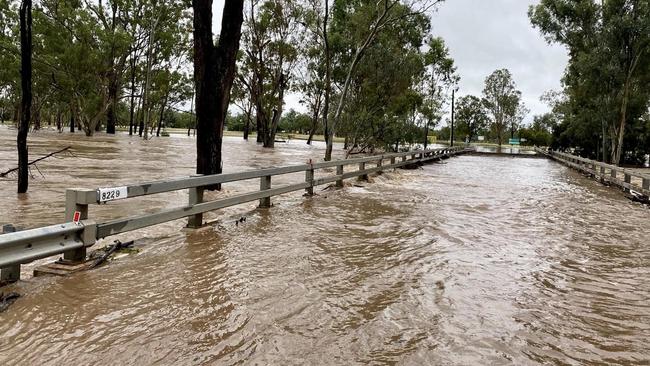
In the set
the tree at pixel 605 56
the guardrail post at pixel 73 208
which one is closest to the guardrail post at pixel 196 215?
the guardrail post at pixel 73 208

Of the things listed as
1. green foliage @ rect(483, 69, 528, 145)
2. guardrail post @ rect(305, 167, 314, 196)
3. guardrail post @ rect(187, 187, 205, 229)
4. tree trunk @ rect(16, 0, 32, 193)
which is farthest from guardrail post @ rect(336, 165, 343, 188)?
green foliage @ rect(483, 69, 528, 145)

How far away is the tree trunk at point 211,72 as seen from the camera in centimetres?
1166

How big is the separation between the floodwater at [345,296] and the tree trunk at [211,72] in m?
2.90

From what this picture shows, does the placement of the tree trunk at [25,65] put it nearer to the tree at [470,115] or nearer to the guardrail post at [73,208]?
the guardrail post at [73,208]

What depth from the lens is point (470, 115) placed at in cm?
10175

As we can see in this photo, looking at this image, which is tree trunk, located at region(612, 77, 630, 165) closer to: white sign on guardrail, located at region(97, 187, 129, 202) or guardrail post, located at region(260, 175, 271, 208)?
guardrail post, located at region(260, 175, 271, 208)

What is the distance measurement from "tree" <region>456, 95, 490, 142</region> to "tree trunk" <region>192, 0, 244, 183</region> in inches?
3704

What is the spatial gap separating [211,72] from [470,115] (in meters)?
96.9

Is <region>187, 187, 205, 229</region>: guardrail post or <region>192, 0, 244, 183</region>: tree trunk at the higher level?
<region>192, 0, 244, 183</region>: tree trunk

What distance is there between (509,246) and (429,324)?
3766 millimetres

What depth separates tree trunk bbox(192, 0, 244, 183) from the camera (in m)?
11.7

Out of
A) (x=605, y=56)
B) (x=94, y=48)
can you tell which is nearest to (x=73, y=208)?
(x=605, y=56)

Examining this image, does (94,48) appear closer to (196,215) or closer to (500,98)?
(196,215)

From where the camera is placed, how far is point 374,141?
32.2m
